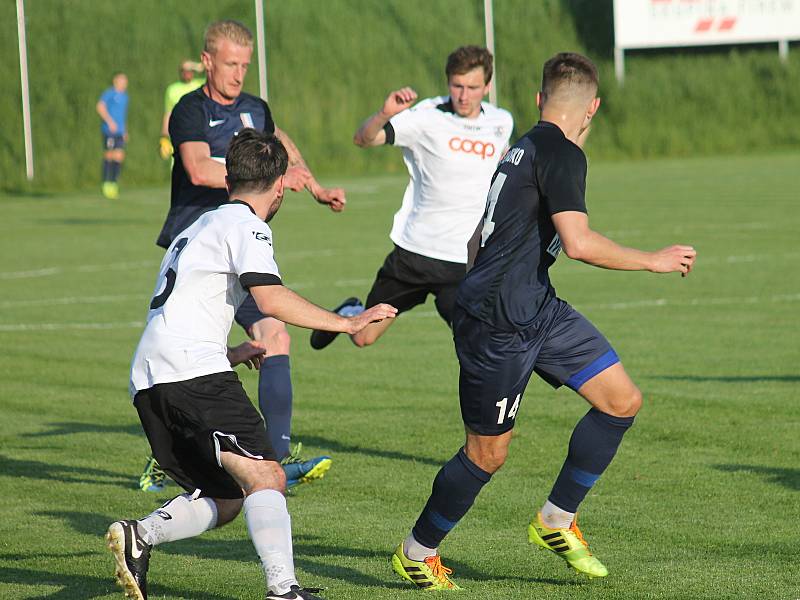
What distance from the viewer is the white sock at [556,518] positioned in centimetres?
603

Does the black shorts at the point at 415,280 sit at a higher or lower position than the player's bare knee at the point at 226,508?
higher

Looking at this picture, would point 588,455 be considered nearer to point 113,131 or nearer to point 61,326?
point 61,326

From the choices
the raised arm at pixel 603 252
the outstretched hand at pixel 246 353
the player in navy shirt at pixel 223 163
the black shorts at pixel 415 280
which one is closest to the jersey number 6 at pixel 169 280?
the outstretched hand at pixel 246 353

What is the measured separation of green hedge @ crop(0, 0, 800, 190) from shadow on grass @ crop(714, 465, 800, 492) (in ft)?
94.2

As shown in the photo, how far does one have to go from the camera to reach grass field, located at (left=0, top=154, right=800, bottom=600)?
6.13 metres

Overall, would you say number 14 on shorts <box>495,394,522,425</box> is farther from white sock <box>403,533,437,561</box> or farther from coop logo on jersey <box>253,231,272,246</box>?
coop logo on jersey <box>253,231,272,246</box>

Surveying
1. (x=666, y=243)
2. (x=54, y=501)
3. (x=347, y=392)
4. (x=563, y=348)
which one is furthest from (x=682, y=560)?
(x=666, y=243)

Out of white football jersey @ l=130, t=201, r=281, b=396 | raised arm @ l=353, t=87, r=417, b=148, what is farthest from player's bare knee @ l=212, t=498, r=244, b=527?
raised arm @ l=353, t=87, r=417, b=148

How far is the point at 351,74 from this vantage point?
39.9 m

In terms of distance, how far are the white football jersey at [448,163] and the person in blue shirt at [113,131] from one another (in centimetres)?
2241

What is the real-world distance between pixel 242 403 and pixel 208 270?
20.0 inches

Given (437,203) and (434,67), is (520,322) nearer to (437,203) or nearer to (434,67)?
(437,203)

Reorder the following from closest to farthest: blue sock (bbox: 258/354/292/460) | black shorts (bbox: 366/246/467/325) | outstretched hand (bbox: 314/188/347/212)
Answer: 1. outstretched hand (bbox: 314/188/347/212)
2. blue sock (bbox: 258/354/292/460)
3. black shorts (bbox: 366/246/467/325)

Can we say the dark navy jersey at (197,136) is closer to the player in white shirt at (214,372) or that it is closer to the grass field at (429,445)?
the grass field at (429,445)
